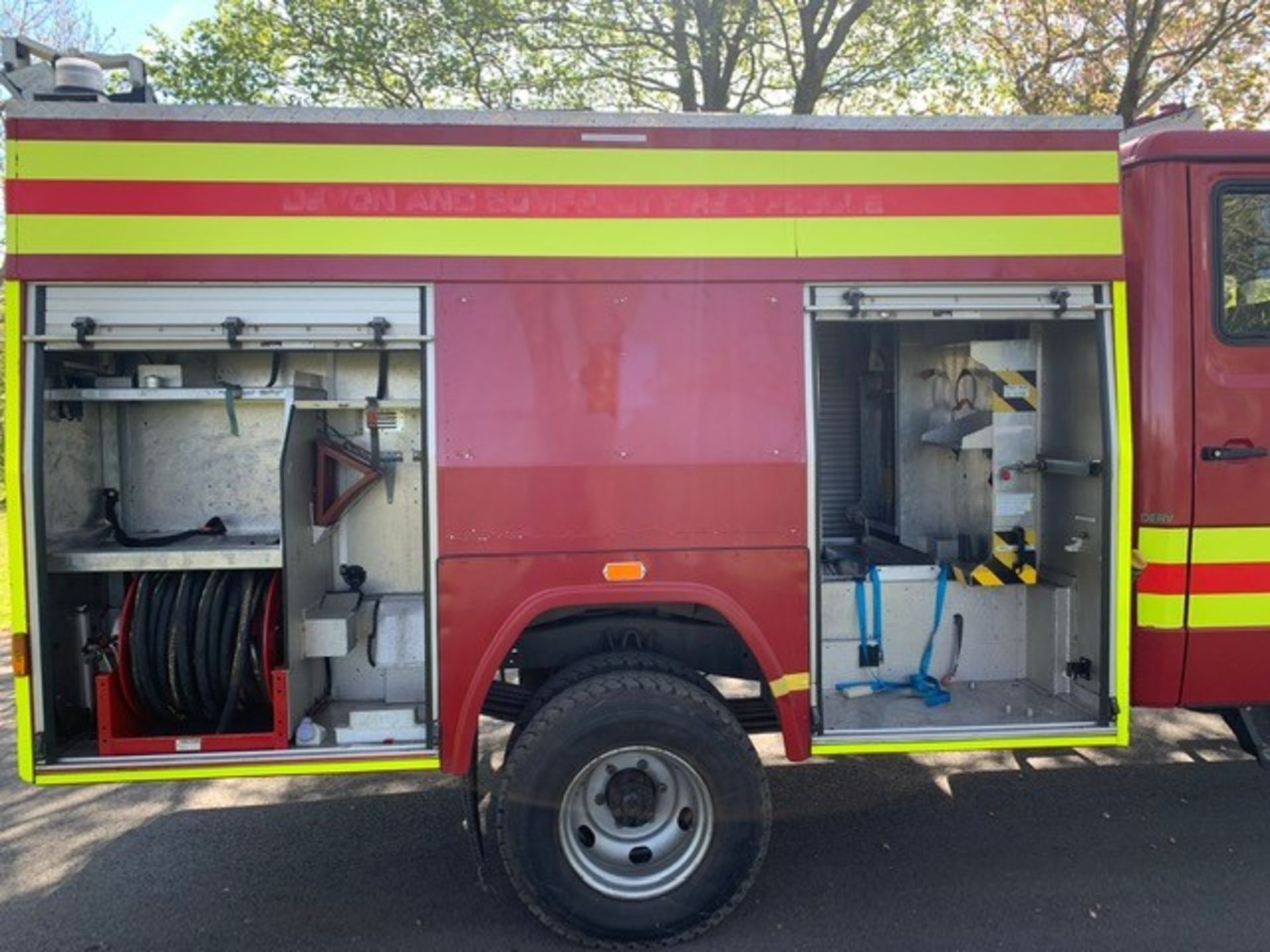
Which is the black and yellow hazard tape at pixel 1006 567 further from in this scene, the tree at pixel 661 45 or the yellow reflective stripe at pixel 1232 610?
the tree at pixel 661 45

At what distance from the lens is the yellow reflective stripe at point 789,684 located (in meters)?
3.41

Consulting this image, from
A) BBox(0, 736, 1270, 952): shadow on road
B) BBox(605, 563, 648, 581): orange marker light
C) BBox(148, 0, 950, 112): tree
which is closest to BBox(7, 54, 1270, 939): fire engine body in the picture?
BBox(605, 563, 648, 581): orange marker light

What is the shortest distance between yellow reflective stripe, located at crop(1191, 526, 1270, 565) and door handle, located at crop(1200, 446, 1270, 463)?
0.28 m

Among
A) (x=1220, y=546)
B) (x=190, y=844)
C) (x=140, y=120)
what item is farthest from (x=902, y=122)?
(x=190, y=844)

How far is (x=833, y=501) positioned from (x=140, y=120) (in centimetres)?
356

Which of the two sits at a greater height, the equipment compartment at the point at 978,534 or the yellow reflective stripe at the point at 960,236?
the yellow reflective stripe at the point at 960,236

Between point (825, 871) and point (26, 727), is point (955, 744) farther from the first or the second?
point (26, 727)

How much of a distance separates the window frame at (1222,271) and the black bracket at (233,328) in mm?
3625

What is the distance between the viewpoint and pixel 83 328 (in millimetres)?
3176

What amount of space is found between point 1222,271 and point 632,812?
3.07 metres

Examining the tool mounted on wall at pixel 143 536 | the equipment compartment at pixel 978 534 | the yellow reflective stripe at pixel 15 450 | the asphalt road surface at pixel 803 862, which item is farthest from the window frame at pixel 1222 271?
the yellow reflective stripe at pixel 15 450

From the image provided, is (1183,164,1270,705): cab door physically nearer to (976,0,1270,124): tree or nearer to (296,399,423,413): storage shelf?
(296,399,423,413): storage shelf

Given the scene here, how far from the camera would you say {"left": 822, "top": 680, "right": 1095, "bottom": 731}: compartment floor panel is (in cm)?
371

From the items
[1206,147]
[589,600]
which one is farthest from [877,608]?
[1206,147]
